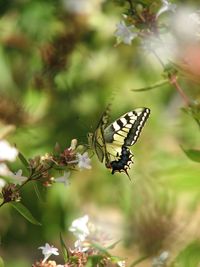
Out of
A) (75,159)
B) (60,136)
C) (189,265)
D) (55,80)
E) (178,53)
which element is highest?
(55,80)

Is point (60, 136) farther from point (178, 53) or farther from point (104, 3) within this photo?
point (178, 53)

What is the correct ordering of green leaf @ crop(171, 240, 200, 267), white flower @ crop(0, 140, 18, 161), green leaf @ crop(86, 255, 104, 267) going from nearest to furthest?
white flower @ crop(0, 140, 18, 161), green leaf @ crop(86, 255, 104, 267), green leaf @ crop(171, 240, 200, 267)

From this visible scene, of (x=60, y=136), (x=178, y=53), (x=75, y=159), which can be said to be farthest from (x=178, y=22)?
(x=60, y=136)

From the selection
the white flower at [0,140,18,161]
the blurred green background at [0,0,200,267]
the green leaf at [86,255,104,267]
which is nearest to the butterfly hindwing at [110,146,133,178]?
the green leaf at [86,255,104,267]

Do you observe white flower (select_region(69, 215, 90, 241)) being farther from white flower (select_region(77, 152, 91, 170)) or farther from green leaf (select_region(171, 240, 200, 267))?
green leaf (select_region(171, 240, 200, 267))

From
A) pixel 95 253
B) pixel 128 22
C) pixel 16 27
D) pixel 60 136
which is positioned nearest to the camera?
pixel 95 253

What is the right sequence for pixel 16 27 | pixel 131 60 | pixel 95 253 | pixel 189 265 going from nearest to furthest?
pixel 95 253 < pixel 189 265 < pixel 16 27 < pixel 131 60
